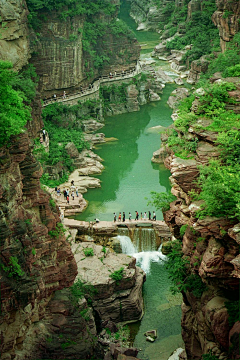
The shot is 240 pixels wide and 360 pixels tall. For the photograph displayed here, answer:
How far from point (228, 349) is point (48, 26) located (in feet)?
143

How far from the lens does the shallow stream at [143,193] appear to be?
107ft

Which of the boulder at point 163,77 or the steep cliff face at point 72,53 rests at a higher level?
the steep cliff face at point 72,53

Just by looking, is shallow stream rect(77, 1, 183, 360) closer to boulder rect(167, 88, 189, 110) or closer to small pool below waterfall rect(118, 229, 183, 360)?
small pool below waterfall rect(118, 229, 183, 360)

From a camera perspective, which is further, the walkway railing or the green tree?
the walkway railing

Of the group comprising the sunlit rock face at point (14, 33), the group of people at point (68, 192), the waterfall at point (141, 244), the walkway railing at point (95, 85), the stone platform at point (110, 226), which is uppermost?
the sunlit rock face at point (14, 33)

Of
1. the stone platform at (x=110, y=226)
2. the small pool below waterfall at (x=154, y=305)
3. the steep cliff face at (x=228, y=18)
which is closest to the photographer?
the small pool below waterfall at (x=154, y=305)

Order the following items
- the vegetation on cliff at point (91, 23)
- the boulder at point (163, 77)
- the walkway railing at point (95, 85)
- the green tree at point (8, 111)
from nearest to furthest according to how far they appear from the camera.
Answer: the green tree at point (8, 111) → the vegetation on cliff at point (91, 23) → the walkway railing at point (95, 85) → the boulder at point (163, 77)

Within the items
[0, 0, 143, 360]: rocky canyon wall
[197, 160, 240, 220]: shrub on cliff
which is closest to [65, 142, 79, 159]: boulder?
[0, 0, 143, 360]: rocky canyon wall

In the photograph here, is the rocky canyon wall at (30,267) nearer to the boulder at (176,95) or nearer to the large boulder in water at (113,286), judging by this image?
the large boulder in water at (113,286)

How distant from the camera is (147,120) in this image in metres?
65.5

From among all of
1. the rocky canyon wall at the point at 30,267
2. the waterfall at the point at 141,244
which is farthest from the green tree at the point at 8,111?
the waterfall at the point at 141,244

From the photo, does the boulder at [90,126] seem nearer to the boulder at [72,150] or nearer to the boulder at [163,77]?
the boulder at [72,150]

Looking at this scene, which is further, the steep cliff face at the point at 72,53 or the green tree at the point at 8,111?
the steep cliff face at the point at 72,53

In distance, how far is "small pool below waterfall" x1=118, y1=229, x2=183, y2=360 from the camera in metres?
31.1
